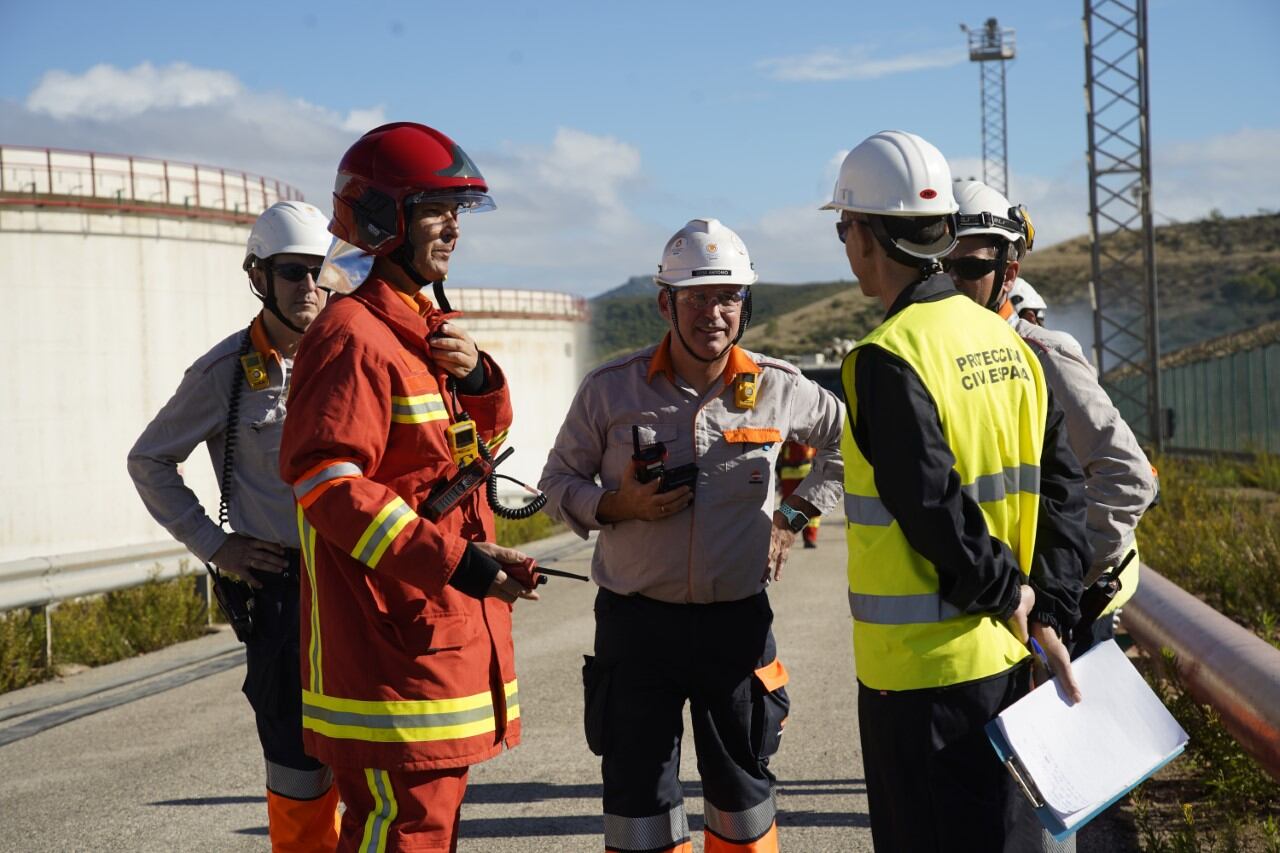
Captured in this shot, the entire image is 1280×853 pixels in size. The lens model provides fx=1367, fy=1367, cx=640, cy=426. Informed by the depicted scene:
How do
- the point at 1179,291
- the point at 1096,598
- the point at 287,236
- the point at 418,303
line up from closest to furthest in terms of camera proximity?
1. the point at 418,303
2. the point at 1096,598
3. the point at 287,236
4. the point at 1179,291

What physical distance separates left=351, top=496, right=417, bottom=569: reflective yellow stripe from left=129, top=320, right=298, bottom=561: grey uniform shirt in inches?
64.5

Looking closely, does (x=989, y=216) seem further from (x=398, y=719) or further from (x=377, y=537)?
(x=398, y=719)

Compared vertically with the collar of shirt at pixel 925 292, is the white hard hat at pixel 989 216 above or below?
above

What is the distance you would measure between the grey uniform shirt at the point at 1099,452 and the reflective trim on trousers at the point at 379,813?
2.27 metres

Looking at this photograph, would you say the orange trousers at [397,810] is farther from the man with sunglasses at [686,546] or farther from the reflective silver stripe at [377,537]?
the man with sunglasses at [686,546]

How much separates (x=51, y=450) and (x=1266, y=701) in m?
23.1

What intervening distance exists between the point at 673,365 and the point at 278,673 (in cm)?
169

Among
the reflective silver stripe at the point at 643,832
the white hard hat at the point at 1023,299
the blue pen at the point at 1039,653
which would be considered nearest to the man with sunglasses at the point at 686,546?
the reflective silver stripe at the point at 643,832

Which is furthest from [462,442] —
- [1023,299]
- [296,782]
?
[1023,299]

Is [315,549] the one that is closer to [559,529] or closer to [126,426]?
[559,529]

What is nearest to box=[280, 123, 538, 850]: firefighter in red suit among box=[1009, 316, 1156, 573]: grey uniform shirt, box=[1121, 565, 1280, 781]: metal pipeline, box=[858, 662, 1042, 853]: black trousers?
box=[858, 662, 1042, 853]: black trousers

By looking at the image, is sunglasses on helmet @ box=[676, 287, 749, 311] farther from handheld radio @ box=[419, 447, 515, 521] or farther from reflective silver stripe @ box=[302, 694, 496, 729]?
reflective silver stripe @ box=[302, 694, 496, 729]

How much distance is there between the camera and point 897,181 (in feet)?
11.2

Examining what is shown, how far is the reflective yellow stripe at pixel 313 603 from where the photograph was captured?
347 centimetres
